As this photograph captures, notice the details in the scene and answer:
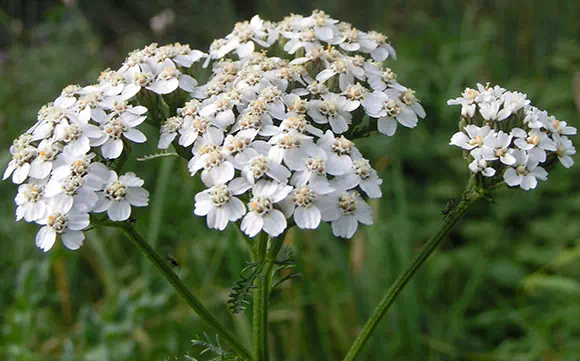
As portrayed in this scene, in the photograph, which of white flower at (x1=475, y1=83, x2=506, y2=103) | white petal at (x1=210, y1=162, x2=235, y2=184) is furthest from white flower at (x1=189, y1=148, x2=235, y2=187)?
white flower at (x1=475, y1=83, x2=506, y2=103)

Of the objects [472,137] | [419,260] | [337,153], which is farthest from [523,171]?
[337,153]

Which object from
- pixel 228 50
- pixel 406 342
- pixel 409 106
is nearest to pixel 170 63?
pixel 228 50

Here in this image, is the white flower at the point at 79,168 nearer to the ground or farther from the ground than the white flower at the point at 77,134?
nearer to the ground

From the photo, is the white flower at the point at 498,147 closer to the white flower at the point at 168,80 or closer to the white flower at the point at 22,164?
the white flower at the point at 168,80

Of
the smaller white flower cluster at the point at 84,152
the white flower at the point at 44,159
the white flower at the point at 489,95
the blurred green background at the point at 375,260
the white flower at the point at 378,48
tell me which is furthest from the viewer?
the blurred green background at the point at 375,260

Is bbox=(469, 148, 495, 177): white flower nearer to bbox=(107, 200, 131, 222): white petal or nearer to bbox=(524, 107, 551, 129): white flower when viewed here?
bbox=(524, 107, 551, 129): white flower

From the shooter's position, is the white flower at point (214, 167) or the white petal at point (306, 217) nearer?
the white petal at point (306, 217)

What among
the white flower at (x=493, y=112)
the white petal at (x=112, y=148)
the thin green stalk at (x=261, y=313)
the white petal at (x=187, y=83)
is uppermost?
the white petal at (x=187, y=83)

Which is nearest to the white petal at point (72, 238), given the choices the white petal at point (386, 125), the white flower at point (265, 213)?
the white flower at point (265, 213)
